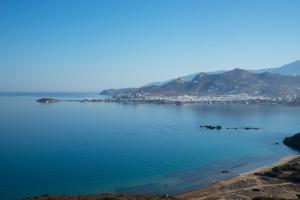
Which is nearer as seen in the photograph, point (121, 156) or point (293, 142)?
point (121, 156)

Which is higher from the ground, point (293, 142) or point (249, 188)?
point (293, 142)

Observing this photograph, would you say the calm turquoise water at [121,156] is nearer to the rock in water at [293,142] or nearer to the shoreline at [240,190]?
the shoreline at [240,190]

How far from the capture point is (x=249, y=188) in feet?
95.8

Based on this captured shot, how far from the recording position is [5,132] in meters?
59.5

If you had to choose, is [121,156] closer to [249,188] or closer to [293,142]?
[249,188]

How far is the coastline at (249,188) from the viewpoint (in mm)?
27203

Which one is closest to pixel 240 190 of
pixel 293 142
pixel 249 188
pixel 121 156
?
pixel 249 188

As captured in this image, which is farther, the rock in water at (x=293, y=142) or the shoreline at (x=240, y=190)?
the rock in water at (x=293, y=142)

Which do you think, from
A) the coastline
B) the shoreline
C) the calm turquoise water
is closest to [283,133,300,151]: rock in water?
the calm turquoise water

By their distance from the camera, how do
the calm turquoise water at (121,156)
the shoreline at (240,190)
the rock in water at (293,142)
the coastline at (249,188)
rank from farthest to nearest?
the rock in water at (293,142) → the calm turquoise water at (121,156) → the coastline at (249,188) → the shoreline at (240,190)

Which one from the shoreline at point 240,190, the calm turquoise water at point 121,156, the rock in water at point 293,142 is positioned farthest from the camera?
the rock in water at point 293,142

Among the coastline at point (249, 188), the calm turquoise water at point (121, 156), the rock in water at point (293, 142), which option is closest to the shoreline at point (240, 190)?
the coastline at point (249, 188)

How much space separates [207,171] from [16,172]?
18105mm

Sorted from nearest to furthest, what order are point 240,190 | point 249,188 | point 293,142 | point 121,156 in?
point 240,190 < point 249,188 < point 121,156 < point 293,142
